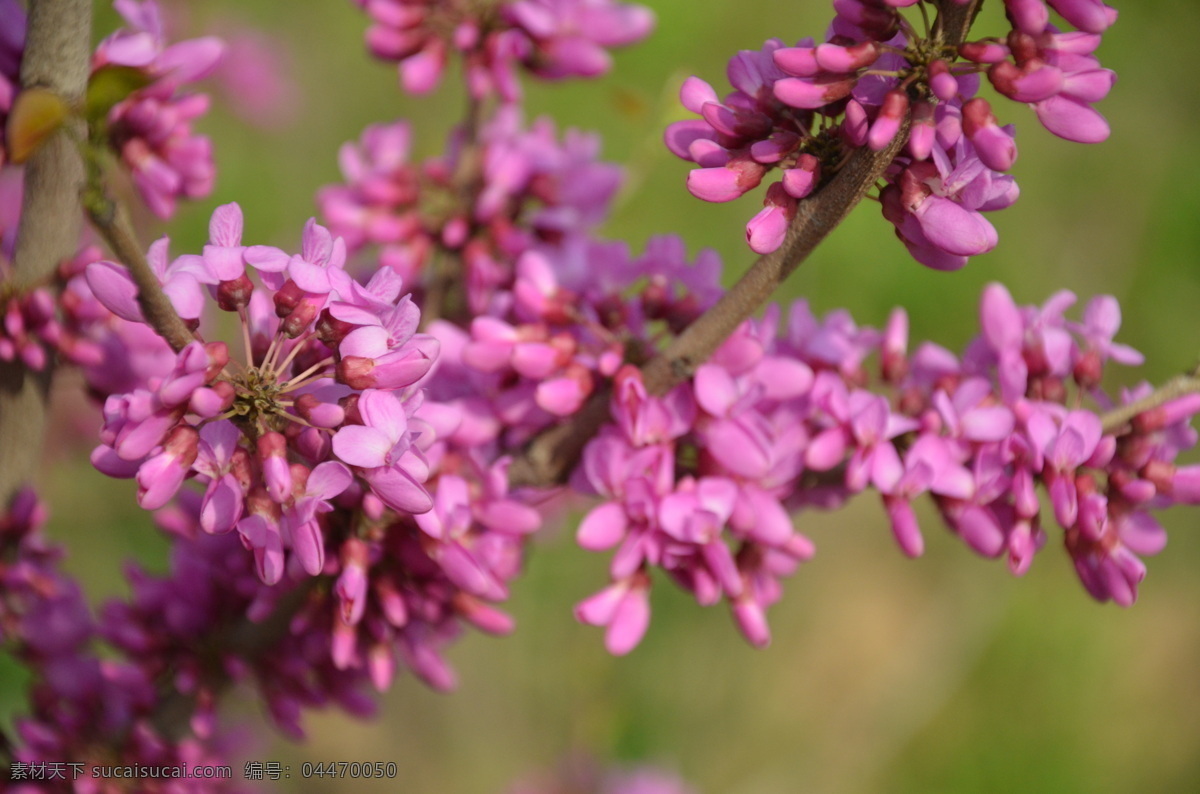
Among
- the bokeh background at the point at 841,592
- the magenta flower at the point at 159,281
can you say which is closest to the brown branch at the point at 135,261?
the magenta flower at the point at 159,281

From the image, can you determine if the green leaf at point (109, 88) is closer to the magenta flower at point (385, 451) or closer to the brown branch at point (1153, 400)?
the magenta flower at point (385, 451)

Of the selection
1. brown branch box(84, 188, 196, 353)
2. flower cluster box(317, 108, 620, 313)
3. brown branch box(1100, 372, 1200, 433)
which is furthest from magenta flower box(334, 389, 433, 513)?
brown branch box(1100, 372, 1200, 433)

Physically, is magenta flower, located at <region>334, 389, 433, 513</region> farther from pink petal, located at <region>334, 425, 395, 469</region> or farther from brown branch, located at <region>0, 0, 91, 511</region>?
brown branch, located at <region>0, 0, 91, 511</region>

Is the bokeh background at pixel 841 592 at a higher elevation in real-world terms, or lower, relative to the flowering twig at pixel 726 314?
lower

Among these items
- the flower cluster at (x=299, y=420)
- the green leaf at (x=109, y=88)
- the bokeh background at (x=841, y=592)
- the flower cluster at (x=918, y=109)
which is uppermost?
the green leaf at (x=109, y=88)

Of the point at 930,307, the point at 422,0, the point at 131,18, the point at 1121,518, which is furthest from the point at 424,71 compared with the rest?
the point at 930,307

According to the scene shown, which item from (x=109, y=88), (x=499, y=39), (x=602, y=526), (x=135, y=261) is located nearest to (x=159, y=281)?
(x=135, y=261)

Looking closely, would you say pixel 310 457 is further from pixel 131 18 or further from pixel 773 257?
pixel 131 18
